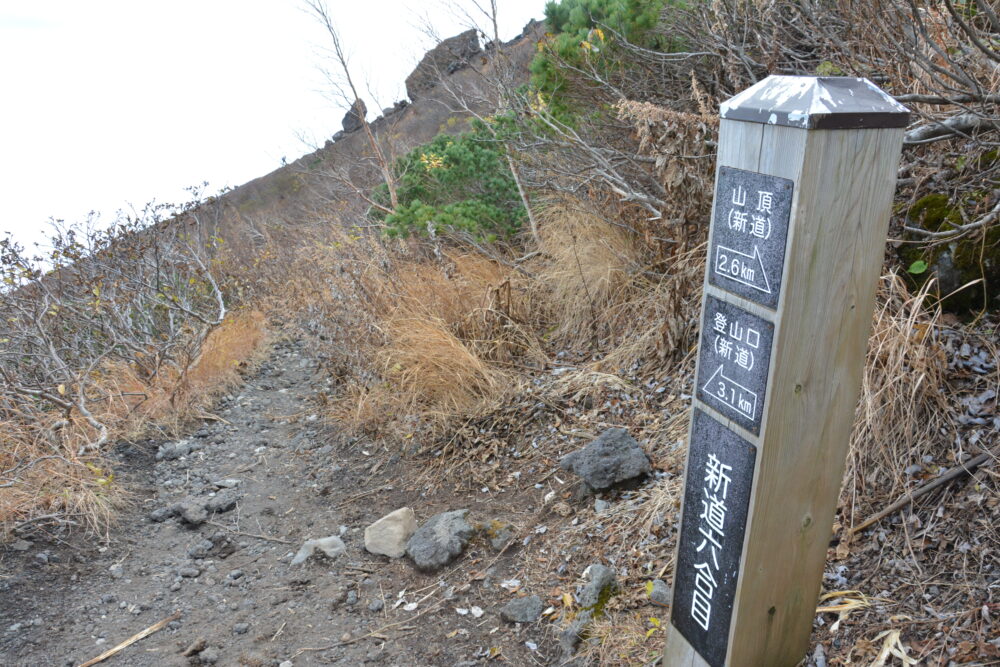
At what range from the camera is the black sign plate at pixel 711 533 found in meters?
1.84

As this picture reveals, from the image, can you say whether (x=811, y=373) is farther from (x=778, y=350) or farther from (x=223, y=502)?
(x=223, y=502)

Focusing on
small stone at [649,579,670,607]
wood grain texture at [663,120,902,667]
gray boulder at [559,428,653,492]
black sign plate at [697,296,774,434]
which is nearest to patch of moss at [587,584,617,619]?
small stone at [649,579,670,607]

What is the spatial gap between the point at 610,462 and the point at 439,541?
93 cm

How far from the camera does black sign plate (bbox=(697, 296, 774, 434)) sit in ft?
5.56

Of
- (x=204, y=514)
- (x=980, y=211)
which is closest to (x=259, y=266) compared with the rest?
(x=204, y=514)

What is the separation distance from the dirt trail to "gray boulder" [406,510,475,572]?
56mm

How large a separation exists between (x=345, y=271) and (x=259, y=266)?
3.75 m

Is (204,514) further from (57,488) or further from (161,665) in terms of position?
(161,665)

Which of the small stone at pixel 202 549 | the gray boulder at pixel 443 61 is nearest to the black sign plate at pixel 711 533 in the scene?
the small stone at pixel 202 549

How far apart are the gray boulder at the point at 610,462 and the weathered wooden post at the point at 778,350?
4.20ft

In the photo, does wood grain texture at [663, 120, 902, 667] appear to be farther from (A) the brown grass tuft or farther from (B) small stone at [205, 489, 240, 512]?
(B) small stone at [205, 489, 240, 512]

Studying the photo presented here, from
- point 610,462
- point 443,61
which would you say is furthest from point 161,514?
point 443,61

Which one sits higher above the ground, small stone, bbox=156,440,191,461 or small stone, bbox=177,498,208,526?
small stone, bbox=156,440,191,461

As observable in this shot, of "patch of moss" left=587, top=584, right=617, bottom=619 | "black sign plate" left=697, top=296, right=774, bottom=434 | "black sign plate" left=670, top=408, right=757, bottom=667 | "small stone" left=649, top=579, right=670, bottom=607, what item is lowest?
"patch of moss" left=587, top=584, right=617, bottom=619
